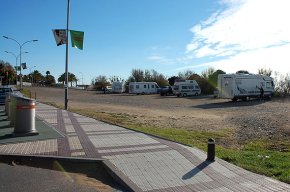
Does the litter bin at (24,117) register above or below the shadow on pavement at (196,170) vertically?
above

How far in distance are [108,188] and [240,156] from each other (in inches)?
157

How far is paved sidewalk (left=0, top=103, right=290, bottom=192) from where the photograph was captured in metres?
Answer: 6.59

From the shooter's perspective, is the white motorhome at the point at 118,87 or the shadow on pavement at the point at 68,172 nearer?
the shadow on pavement at the point at 68,172

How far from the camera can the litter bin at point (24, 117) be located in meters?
11.1

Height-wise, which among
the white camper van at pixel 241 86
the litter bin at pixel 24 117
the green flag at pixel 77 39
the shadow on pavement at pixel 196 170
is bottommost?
the shadow on pavement at pixel 196 170

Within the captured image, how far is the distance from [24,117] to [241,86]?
110 ft

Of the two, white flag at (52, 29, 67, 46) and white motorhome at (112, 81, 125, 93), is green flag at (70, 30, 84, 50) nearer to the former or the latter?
white flag at (52, 29, 67, 46)

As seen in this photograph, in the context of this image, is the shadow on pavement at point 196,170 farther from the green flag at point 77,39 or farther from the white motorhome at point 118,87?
the white motorhome at point 118,87

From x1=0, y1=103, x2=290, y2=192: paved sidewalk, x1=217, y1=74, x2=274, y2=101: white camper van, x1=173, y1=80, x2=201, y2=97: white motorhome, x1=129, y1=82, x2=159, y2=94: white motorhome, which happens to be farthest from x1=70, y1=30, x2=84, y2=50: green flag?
x1=129, y1=82, x2=159, y2=94: white motorhome

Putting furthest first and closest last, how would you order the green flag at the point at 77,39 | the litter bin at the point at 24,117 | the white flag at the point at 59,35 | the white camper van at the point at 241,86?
the white camper van at the point at 241,86 < the white flag at the point at 59,35 < the green flag at the point at 77,39 < the litter bin at the point at 24,117

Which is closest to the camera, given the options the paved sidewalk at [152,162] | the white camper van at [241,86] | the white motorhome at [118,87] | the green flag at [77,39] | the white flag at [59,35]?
the paved sidewalk at [152,162]

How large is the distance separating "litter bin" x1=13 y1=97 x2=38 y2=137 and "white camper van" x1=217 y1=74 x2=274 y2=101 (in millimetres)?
32025

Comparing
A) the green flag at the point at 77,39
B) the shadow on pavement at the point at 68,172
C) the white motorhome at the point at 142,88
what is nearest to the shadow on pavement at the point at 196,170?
the shadow on pavement at the point at 68,172

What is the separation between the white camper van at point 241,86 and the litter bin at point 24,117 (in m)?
32.0
